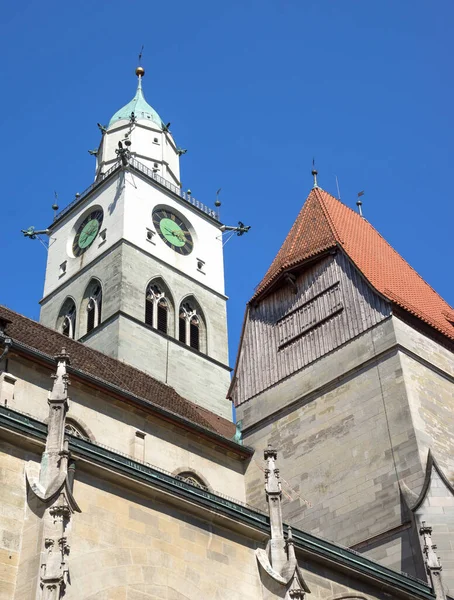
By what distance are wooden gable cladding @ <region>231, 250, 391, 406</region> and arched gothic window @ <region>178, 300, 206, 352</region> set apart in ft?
43.0

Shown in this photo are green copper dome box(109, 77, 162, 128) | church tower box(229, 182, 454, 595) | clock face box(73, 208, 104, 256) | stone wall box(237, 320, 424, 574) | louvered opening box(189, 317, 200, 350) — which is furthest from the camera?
green copper dome box(109, 77, 162, 128)

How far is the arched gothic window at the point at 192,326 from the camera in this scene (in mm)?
39625

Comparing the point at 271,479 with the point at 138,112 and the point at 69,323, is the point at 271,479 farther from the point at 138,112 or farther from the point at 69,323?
the point at 138,112

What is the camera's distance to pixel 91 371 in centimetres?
2103

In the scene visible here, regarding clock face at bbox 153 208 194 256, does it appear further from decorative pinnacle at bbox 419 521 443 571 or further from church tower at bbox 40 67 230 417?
decorative pinnacle at bbox 419 521 443 571

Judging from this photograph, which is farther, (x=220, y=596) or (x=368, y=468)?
(x=368, y=468)

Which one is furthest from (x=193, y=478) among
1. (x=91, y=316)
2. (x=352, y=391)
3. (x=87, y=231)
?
(x=87, y=231)

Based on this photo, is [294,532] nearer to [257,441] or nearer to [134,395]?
[134,395]

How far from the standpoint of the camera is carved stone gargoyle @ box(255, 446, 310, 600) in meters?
13.5

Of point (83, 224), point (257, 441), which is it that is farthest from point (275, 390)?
point (83, 224)

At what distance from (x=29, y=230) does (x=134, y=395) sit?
2707 cm

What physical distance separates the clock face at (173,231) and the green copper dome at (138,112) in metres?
7.04

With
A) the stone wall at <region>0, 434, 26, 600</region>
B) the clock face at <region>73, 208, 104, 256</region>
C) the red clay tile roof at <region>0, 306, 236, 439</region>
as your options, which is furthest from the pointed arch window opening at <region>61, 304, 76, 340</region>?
the stone wall at <region>0, 434, 26, 600</region>

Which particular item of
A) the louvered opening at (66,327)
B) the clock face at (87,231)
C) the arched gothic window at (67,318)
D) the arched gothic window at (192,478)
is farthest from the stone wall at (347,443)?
the clock face at (87,231)
